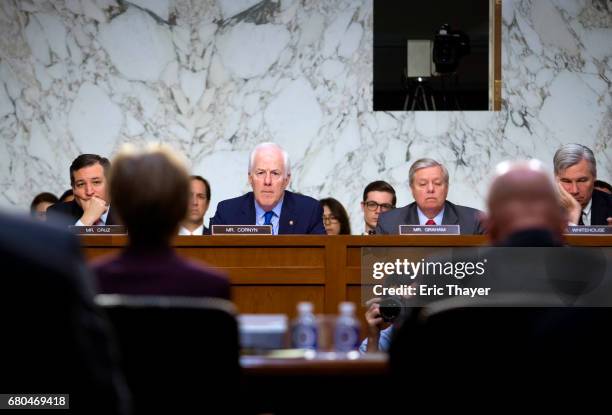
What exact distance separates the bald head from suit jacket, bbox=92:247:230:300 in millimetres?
577

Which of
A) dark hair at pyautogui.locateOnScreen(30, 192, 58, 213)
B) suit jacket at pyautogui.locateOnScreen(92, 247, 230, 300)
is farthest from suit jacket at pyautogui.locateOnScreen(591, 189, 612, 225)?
suit jacket at pyautogui.locateOnScreen(92, 247, 230, 300)

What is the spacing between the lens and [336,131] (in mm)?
8055

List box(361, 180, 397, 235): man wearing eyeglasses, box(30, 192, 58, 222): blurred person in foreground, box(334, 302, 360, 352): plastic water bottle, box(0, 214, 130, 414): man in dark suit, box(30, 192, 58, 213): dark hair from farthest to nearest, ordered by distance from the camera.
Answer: box(30, 192, 58, 213): dark hair, box(30, 192, 58, 222): blurred person in foreground, box(361, 180, 397, 235): man wearing eyeglasses, box(334, 302, 360, 352): plastic water bottle, box(0, 214, 130, 414): man in dark suit

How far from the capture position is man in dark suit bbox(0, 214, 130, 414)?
1.95 meters

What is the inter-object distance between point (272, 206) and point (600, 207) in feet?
5.43

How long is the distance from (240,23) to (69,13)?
1.17 metres

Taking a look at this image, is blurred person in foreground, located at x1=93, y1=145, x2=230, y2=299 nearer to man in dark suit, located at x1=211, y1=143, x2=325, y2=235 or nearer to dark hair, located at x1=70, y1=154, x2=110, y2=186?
man in dark suit, located at x1=211, y1=143, x2=325, y2=235

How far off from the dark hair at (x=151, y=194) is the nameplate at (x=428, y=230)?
294 cm

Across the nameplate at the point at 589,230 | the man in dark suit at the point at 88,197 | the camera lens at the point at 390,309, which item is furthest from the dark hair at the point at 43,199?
the camera lens at the point at 390,309

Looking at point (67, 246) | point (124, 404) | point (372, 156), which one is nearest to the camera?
point (67, 246)

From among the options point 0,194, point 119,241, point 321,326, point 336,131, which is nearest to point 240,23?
point 336,131

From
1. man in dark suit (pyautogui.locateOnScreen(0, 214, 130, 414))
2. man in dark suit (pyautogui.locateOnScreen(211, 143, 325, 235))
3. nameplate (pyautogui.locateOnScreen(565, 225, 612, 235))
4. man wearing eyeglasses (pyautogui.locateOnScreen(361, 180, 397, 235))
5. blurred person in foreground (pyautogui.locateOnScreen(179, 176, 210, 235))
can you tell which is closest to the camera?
man in dark suit (pyautogui.locateOnScreen(0, 214, 130, 414))

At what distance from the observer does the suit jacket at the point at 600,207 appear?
5945mm

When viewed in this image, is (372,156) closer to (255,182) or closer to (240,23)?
(240,23)
